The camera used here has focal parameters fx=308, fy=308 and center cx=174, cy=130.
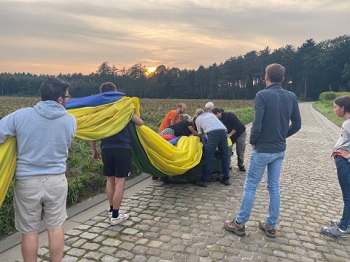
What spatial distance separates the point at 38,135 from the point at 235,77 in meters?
101

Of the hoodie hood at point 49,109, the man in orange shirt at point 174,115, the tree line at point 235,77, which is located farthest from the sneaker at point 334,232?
the tree line at point 235,77

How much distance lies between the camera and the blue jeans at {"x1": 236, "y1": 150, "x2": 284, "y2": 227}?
14.0 feet

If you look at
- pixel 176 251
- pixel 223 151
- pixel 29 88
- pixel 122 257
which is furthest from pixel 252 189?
pixel 29 88

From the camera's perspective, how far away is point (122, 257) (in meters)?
3.76

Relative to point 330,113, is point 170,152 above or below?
above

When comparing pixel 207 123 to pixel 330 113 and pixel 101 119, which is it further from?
pixel 330 113

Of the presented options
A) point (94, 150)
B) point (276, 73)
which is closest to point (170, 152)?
point (94, 150)

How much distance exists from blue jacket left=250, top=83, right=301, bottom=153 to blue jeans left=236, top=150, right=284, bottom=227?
4.3 inches

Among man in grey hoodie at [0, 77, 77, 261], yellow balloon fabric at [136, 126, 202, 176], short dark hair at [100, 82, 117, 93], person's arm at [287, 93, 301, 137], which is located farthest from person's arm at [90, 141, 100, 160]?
person's arm at [287, 93, 301, 137]

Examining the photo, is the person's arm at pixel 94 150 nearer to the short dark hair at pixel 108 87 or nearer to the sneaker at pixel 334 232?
the short dark hair at pixel 108 87

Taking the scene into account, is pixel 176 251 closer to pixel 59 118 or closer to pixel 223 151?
pixel 59 118

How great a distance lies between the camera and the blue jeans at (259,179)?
4262 mm

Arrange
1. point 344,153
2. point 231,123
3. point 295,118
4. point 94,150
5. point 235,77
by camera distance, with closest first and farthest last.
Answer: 1. point 344,153
2. point 295,118
3. point 94,150
4. point 231,123
5. point 235,77

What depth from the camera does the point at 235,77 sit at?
99.8 m
